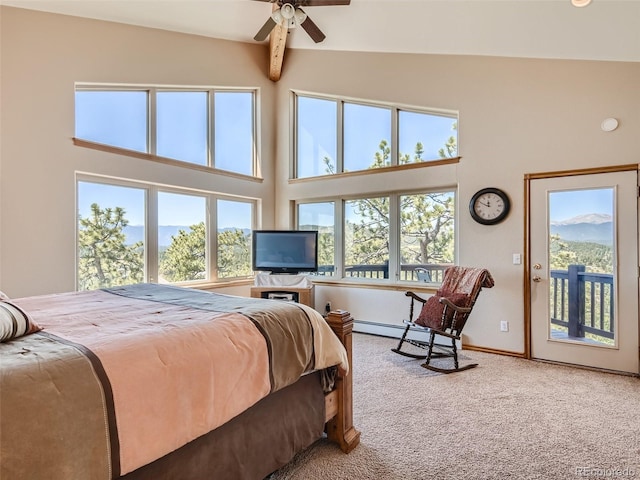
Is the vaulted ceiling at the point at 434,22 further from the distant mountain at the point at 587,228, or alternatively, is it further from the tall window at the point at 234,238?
the tall window at the point at 234,238

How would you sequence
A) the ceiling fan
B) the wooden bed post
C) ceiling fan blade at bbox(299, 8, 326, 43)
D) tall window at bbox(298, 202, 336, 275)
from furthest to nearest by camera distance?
tall window at bbox(298, 202, 336, 275)
ceiling fan blade at bbox(299, 8, 326, 43)
the ceiling fan
the wooden bed post

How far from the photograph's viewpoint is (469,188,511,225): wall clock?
11.7 ft

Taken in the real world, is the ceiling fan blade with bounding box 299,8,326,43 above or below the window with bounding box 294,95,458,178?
above

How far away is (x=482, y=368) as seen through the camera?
125 inches

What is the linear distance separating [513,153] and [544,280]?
1.35 metres

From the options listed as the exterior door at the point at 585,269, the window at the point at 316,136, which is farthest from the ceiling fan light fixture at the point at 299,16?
the exterior door at the point at 585,269

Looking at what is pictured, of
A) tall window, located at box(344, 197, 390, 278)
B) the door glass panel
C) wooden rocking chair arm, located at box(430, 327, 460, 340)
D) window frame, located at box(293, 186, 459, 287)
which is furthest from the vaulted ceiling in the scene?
wooden rocking chair arm, located at box(430, 327, 460, 340)

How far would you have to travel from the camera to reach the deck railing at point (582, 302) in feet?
10.3

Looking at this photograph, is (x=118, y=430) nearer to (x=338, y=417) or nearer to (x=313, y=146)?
(x=338, y=417)

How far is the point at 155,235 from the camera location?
4.04 m

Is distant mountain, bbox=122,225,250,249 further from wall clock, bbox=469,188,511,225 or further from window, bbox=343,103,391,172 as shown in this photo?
wall clock, bbox=469,188,511,225

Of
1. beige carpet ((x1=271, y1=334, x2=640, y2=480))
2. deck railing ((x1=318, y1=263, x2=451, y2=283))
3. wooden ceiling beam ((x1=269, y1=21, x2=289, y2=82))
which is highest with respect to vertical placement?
wooden ceiling beam ((x1=269, y1=21, x2=289, y2=82))

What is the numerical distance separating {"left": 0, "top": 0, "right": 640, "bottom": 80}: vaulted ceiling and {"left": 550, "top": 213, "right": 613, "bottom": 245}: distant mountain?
1.42 metres

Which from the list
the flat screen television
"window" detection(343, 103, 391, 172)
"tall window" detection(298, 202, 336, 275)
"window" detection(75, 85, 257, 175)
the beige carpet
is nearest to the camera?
the beige carpet
